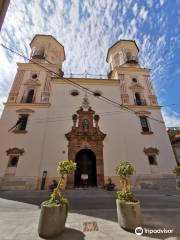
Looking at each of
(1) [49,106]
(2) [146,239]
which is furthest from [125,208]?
(1) [49,106]

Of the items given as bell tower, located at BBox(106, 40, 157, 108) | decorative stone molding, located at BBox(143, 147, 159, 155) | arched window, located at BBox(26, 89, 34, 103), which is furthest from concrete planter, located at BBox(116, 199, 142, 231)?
arched window, located at BBox(26, 89, 34, 103)

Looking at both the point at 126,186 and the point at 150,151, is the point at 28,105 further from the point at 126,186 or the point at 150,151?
the point at 126,186

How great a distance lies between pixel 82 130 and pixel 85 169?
3.73 metres

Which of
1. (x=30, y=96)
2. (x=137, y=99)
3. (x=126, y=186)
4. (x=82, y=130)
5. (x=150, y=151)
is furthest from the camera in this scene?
(x=137, y=99)

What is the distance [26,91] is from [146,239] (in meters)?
17.7

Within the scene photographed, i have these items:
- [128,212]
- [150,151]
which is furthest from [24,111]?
[128,212]

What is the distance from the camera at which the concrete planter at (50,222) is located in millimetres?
3518

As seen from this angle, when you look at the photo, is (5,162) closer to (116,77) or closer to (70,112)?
(70,112)

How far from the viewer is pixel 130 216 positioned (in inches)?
153

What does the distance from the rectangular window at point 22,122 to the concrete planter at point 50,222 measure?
1264cm

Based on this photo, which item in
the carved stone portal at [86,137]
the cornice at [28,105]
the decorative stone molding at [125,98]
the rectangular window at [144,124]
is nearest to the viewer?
the carved stone portal at [86,137]

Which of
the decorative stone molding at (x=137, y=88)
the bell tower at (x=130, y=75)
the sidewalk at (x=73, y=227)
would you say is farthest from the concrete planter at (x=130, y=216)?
the decorative stone molding at (x=137, y=88)

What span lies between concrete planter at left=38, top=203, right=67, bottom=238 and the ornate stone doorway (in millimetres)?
9910

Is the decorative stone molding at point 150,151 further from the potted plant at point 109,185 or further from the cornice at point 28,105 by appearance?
the cornice at point 28,105
